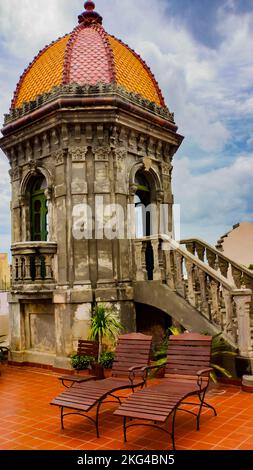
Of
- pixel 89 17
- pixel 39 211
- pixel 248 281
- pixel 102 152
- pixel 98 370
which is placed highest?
pixel 89 17

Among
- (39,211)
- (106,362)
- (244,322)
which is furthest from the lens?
(39,211)

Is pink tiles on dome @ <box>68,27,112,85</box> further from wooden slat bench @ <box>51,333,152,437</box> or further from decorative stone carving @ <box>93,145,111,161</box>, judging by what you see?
wooden slat bench @ <box>51,333,152,437</box>

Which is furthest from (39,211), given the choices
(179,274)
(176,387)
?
(176,387)

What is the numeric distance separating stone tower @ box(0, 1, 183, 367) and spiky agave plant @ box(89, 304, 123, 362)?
0.25 metres

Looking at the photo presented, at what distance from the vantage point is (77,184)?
10.4 metres

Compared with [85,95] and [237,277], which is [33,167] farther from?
[237,277]

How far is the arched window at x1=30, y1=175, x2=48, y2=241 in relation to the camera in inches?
469

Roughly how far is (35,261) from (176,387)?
5497mm

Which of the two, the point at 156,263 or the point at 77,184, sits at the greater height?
the point at 77,184

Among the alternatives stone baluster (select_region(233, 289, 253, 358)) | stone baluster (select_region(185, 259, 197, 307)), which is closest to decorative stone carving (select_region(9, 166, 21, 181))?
stone baluster (select_region(185, 259, 197, 307))

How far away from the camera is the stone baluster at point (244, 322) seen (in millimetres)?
7988

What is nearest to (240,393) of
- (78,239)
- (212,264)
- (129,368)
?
(129,368)

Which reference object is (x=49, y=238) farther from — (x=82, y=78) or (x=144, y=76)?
(x=144, y=76)
